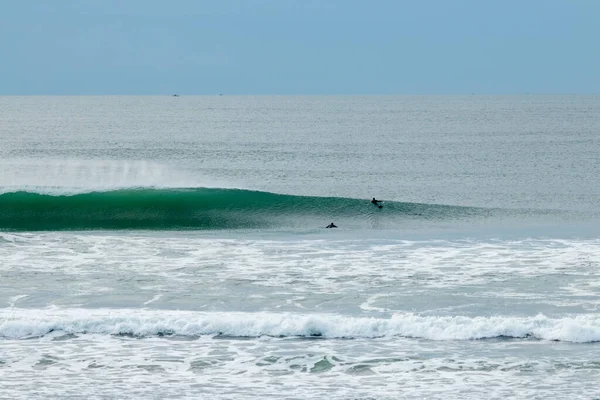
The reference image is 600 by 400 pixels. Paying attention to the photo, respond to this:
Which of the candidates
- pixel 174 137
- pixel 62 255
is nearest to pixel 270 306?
pixel 62 255

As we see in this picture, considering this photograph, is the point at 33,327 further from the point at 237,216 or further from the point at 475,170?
the point at 475,170

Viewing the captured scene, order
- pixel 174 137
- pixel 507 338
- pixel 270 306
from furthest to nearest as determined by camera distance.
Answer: pixel 174 137 < pixel 270 306 < pixel 507 338

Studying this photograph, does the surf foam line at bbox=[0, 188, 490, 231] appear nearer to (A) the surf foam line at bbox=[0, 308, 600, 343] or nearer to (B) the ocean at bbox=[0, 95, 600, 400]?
(B) the ocean at bbox=[0, 95, 600, 400]

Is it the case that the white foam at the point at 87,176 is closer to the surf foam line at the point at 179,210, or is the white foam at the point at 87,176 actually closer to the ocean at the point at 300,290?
the ocean at the point at 300,290

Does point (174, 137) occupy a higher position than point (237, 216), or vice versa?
point (174, 137)

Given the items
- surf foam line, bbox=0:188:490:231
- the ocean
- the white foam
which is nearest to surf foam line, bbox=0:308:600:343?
the ocean

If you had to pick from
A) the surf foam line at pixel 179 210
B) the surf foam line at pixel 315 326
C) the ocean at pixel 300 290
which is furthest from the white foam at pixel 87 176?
the surf foam line at pixel 315 326

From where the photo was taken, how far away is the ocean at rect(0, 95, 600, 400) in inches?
432

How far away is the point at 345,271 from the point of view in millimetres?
17141

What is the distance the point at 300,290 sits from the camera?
15477mm

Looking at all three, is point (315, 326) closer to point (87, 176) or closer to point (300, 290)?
point (300, 290)

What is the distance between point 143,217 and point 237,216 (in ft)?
9.17

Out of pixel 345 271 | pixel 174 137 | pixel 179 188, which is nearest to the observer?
pixel 345 271

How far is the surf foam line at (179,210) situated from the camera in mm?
25562
